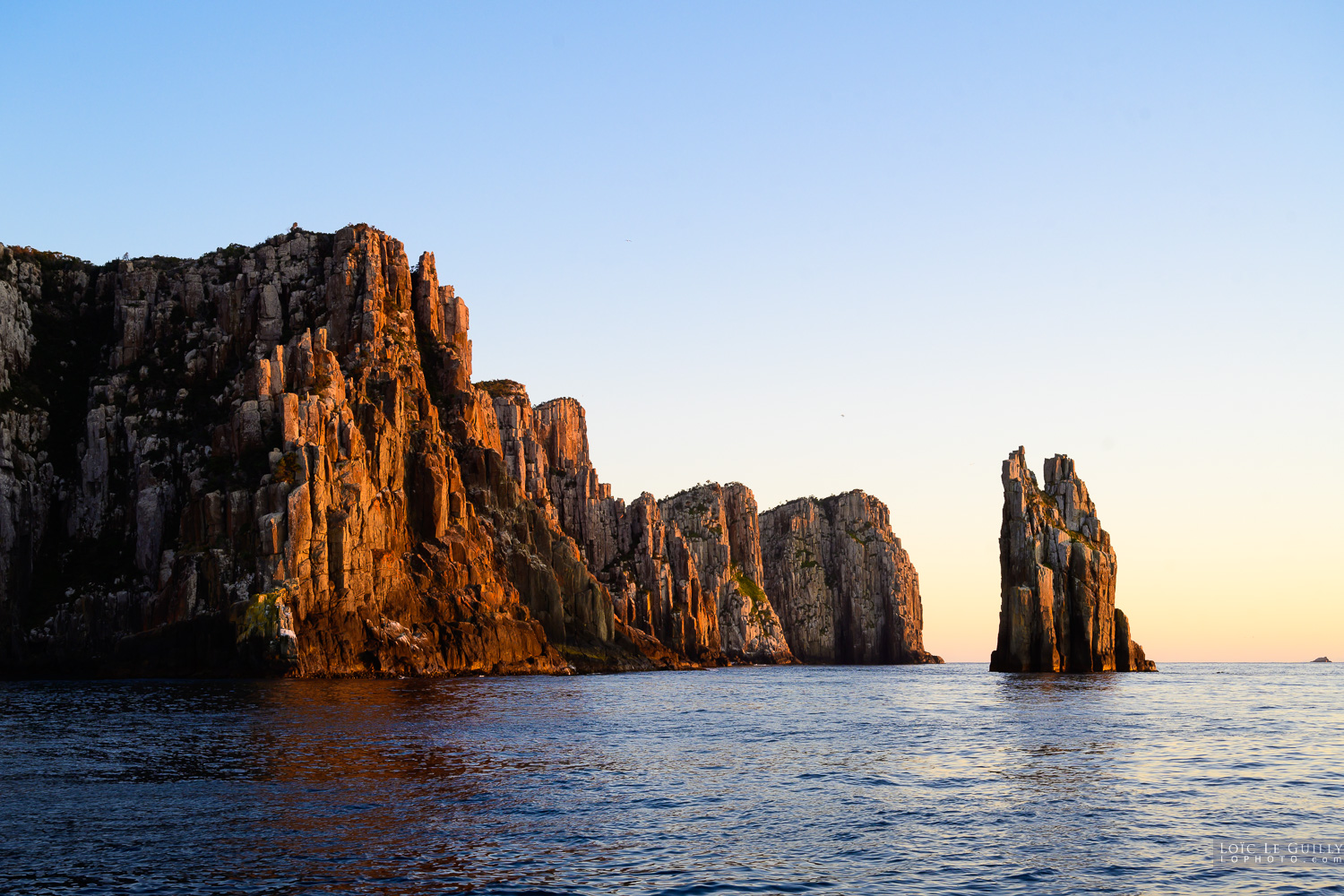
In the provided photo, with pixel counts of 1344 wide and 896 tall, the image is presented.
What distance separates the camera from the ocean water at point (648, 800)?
2594 centimetres

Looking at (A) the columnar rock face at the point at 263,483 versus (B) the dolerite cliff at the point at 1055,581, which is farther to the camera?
(B) the dolerite cliff at the point at 1055,581

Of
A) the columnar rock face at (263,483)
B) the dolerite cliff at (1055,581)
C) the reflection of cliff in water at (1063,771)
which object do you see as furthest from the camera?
the dolerite cliff at (1055,581)

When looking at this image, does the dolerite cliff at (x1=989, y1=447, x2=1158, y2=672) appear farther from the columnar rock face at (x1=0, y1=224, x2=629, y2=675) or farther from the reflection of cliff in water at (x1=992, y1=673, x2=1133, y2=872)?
the columnar rock face at (x1=0, y1=224, x2=629, y2=675)

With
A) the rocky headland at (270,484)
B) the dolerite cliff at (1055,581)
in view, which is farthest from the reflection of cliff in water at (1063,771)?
the rocky headland at (270,484)

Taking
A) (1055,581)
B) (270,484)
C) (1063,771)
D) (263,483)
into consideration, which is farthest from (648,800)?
(1055,581)

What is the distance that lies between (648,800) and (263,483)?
96903 millimetres

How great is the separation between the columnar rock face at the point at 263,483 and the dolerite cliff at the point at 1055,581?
2366 inches

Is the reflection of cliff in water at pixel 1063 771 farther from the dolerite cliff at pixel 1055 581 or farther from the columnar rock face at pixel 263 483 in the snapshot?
the columnar rock face at pixel 263 483

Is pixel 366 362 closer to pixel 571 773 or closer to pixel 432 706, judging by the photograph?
pixel 432 706

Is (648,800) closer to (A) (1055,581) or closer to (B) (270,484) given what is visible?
(B) (270,484)

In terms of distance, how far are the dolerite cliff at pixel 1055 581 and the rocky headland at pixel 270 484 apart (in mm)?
58969

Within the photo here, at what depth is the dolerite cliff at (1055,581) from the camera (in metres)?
132

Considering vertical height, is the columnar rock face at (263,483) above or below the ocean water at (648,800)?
above

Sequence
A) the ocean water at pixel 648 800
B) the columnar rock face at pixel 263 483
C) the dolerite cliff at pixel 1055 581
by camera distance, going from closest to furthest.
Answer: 1. the ocean water at pixel 648 800
2. the columnar rock face at pixel 263 483
3. the dolerite cliff at pixel 1055 581
